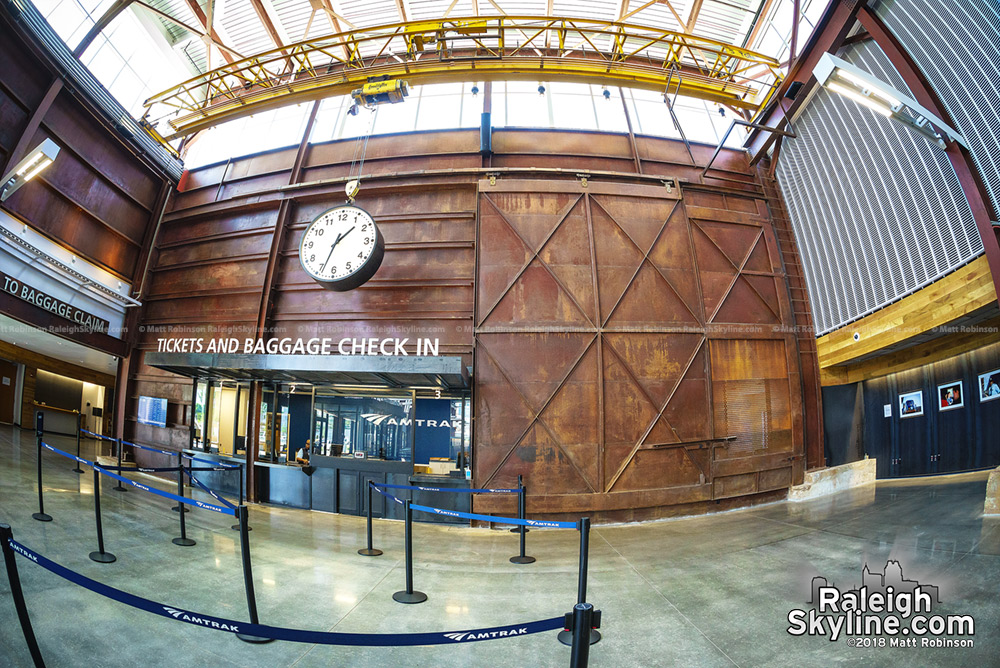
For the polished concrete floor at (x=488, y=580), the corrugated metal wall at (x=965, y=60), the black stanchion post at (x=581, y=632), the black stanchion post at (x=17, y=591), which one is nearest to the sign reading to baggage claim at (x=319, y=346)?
the polished concrete floor at (x=488, y=580)

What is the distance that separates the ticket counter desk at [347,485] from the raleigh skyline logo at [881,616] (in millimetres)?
7338

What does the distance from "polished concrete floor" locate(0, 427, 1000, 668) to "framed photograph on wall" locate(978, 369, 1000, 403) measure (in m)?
2.70

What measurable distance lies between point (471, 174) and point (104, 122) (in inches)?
461

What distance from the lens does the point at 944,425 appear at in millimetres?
12586

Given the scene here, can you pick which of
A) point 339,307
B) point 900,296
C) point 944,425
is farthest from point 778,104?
point 339,307

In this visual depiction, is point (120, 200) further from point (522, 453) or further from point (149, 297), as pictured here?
point (522, 453)

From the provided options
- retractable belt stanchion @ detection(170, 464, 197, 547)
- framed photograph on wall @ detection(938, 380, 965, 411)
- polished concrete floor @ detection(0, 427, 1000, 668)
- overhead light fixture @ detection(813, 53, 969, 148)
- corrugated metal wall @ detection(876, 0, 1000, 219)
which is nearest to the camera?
polished concrete floor @ detection(0, 427, 1000, 668)

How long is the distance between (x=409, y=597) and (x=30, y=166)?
14.1 metres

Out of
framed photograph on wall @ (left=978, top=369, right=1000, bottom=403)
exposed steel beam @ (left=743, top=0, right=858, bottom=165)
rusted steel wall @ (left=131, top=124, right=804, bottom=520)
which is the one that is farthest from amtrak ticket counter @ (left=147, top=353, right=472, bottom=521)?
framed photograph on wall @ (left=978, top=369, right=1000, bottom=403)

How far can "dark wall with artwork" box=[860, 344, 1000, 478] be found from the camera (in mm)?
11602

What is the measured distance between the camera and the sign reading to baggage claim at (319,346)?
38.4ft

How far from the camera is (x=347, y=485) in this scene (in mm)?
11406

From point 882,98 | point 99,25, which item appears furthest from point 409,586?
point 99,25

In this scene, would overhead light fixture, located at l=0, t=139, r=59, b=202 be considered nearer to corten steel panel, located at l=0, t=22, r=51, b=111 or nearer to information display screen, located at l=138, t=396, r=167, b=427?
corten steel panel, located at l=0, t=22, r=51, b=111
